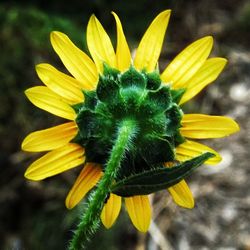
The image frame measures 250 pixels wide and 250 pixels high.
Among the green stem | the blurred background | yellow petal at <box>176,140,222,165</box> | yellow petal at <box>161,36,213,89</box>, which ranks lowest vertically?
the blurred background

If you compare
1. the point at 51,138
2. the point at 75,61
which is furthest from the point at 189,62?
the point at 51,138

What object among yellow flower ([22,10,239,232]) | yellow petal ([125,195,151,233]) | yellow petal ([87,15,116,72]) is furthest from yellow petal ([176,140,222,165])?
yellow petal ([87,15,116,72])

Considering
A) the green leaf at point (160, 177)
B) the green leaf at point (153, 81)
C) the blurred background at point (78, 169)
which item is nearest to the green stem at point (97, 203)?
the green leaf at point (160, 177)

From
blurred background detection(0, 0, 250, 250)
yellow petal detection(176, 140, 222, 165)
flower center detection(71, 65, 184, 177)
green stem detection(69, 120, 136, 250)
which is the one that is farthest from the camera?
blurred background detection(0, 0, 250, 250)

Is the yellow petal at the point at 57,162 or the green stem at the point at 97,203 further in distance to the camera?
the yellow petal at the point at 57,162

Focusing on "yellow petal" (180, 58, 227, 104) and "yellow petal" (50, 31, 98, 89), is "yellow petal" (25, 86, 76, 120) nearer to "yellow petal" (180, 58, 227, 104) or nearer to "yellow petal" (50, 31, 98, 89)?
"yellow petal" (50, 31, 98, 89)

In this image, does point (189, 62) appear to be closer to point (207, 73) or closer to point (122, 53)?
point (207, 73)

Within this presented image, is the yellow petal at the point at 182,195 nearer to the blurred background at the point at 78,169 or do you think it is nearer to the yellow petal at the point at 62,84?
the yellow petal at the point at 62,84
